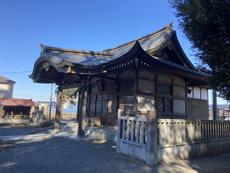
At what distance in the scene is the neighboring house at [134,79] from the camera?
32.7 ft

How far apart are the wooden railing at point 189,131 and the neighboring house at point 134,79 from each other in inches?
89.6

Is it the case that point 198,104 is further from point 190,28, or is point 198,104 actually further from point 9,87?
point 9,87

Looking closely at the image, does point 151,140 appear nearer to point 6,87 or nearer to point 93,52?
point 93,52

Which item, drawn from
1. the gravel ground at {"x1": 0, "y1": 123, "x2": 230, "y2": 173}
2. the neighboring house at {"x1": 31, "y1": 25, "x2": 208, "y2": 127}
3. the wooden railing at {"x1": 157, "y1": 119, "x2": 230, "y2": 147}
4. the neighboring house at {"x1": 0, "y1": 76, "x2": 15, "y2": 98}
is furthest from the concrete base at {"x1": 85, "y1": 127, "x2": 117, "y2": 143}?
the neighboring house at {"x1": 0, "y1": 76, "x2": 15, "y2": 98}

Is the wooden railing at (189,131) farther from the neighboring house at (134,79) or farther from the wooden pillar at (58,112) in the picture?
the wooden pillar at (58,112)

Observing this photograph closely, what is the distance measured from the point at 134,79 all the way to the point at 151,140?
503 cm

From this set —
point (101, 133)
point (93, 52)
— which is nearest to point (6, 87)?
point (93, 52)

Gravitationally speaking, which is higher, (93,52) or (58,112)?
(93,52)

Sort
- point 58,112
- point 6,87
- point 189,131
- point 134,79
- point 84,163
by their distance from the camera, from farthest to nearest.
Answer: point 6,87, point 58,112, point 134,79, point 189,131, point 84,163

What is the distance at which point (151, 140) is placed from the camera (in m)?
6.08

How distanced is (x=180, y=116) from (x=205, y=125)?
438cm

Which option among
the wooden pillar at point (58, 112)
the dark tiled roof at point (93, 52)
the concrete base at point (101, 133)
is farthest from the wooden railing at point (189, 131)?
the wooden pillar at point (58, 112)

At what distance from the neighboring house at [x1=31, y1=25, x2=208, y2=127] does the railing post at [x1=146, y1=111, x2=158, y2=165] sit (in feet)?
9.50

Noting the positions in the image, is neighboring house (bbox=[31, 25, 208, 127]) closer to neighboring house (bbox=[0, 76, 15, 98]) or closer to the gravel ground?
the gravel ground
